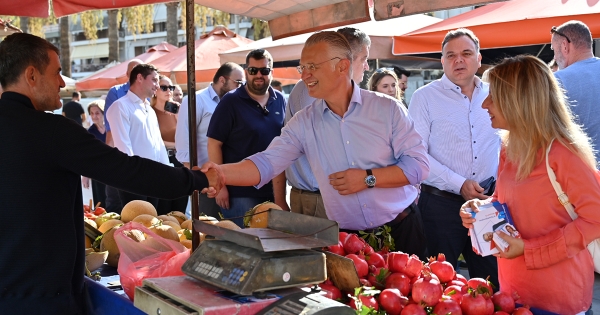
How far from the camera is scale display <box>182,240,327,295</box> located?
81.1 inches

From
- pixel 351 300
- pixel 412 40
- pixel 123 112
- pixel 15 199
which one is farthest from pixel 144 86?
pixel 351 300

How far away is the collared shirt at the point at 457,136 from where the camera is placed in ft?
13.7

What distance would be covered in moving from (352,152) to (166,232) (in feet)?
3.74

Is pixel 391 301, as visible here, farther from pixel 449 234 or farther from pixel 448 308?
pixel 449 234

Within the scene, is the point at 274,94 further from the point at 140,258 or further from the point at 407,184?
the point at 140,258

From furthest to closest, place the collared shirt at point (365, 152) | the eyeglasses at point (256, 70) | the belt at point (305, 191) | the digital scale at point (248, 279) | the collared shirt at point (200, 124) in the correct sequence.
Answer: the collared shirt at point (200, 124), the eyeglasses at point (256, 70), the belt at point (305, 191), the collared shirt at point (365, 152), the digital scale at point (248, 279)

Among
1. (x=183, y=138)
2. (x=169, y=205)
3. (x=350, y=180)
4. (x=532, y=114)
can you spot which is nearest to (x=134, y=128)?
(x=183, y=138)

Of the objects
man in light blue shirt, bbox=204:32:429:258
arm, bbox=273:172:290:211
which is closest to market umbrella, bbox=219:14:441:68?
arm, bbox=273:172:290:211

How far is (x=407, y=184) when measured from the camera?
11.0 feet

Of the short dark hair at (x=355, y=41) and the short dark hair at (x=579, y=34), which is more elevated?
the short dark hair at (x=579, y=34)

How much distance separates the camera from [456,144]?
4.22m

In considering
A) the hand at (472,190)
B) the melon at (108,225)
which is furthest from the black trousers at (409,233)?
the melon at (108,225)

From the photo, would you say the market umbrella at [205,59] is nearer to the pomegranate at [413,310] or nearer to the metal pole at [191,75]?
the metal pole at [191,75]

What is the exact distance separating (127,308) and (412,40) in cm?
541
